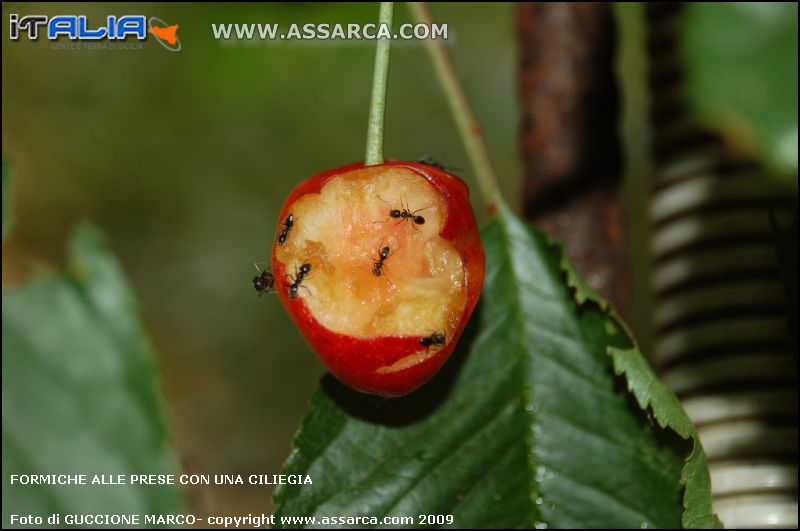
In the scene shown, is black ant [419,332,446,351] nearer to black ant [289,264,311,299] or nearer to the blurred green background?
black ant [289,264,311,299]

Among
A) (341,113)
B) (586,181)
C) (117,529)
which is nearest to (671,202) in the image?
(586,181)

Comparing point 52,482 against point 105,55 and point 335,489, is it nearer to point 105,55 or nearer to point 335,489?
point 335,489

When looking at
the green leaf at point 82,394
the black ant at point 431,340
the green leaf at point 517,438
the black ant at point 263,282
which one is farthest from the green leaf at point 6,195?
the black ant at point 431,340

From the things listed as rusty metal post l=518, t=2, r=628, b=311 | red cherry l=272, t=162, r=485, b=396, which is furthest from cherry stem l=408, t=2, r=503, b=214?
red cherry l=272, t=162, r=485, b=396

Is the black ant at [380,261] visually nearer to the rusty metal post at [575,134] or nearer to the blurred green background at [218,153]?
the rusty metal post at [575,134]

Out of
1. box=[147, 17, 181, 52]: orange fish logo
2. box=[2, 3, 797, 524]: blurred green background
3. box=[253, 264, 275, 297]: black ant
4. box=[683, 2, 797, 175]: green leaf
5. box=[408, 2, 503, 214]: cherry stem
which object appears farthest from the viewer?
box=[2, 3, 797, 524]: blurred green background

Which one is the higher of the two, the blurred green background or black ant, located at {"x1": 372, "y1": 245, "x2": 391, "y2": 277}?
the blurred green background
